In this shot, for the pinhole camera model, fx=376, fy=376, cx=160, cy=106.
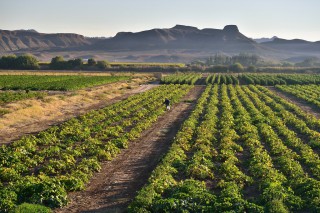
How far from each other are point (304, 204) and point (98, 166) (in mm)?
8976

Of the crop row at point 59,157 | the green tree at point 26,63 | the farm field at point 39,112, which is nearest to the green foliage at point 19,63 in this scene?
the green tree at point 26,63

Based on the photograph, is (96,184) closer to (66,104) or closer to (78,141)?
(78,141)

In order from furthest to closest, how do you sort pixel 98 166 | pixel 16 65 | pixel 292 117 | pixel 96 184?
pixel 16 65 < pixel 292 117 < pixel 98 166 < pixel 96 184

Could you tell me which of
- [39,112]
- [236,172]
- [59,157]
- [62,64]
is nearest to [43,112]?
[39,112]

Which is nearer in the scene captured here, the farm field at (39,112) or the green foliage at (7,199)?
the green foliage at (7,199)

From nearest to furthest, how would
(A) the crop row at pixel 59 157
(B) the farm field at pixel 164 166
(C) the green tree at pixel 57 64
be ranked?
(B) the farm field at pixel 164 166 → (A) the crop row at pixel 59 157 → (C) the green tree at pixel 57 64

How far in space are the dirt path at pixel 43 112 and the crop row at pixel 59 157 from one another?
8.28 ft

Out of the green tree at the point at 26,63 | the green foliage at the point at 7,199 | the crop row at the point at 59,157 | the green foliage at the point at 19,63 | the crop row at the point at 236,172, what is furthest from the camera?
the green foliage at the point at 19,63

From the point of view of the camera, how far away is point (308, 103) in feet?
140

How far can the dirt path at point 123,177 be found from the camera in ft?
44.3

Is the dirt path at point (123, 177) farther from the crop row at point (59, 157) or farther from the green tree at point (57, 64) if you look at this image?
the green tree at point (57, 64)

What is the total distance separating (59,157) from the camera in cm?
1862

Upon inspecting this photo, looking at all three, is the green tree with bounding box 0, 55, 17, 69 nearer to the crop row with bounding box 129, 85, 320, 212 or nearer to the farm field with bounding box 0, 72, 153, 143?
the farm field with bounding box 0, 72, 153, 143

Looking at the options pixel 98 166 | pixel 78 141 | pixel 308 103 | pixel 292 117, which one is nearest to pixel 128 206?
pixel 98 166
